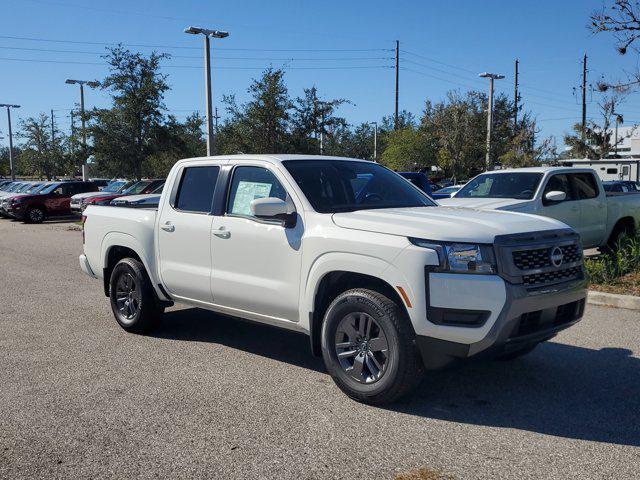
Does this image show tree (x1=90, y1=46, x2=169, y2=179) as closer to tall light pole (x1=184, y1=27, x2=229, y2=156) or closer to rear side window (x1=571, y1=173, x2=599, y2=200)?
tall light pole (x1=184, y1=27, x2=229, y2=156)

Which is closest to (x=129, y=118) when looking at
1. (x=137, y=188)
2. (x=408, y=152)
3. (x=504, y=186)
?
(x=137, y=188)

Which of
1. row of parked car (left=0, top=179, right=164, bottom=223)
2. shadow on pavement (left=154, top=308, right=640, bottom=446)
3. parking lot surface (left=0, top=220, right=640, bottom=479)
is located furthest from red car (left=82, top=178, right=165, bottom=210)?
shadow on pavement (left=154, top=308, right=640, bottom=446)

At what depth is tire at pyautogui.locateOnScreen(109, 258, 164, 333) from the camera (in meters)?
6.59

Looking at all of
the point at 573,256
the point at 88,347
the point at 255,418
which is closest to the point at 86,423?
the point at 255,418

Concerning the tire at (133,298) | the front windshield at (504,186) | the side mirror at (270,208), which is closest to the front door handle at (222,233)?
the side mirror at (270,208)

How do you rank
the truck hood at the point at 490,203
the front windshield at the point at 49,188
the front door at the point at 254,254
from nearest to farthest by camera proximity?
the front door at the point at 254,254, the truck hood at the point at 490,203, the front windshield at the point at 49,188

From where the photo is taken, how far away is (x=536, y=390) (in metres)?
4.98

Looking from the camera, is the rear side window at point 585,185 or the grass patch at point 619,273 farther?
the rear side window at point 585,185

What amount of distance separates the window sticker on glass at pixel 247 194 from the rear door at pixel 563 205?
606 cm

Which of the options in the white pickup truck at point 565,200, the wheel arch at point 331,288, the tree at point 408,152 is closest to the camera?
the wheel arch at point 331,288

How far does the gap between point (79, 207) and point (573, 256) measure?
22.5 meters

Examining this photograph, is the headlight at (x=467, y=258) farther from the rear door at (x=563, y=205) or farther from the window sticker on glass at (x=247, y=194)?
the rear door at (x=563, y=205)

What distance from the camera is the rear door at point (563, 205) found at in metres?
10.2

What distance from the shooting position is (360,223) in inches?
184
